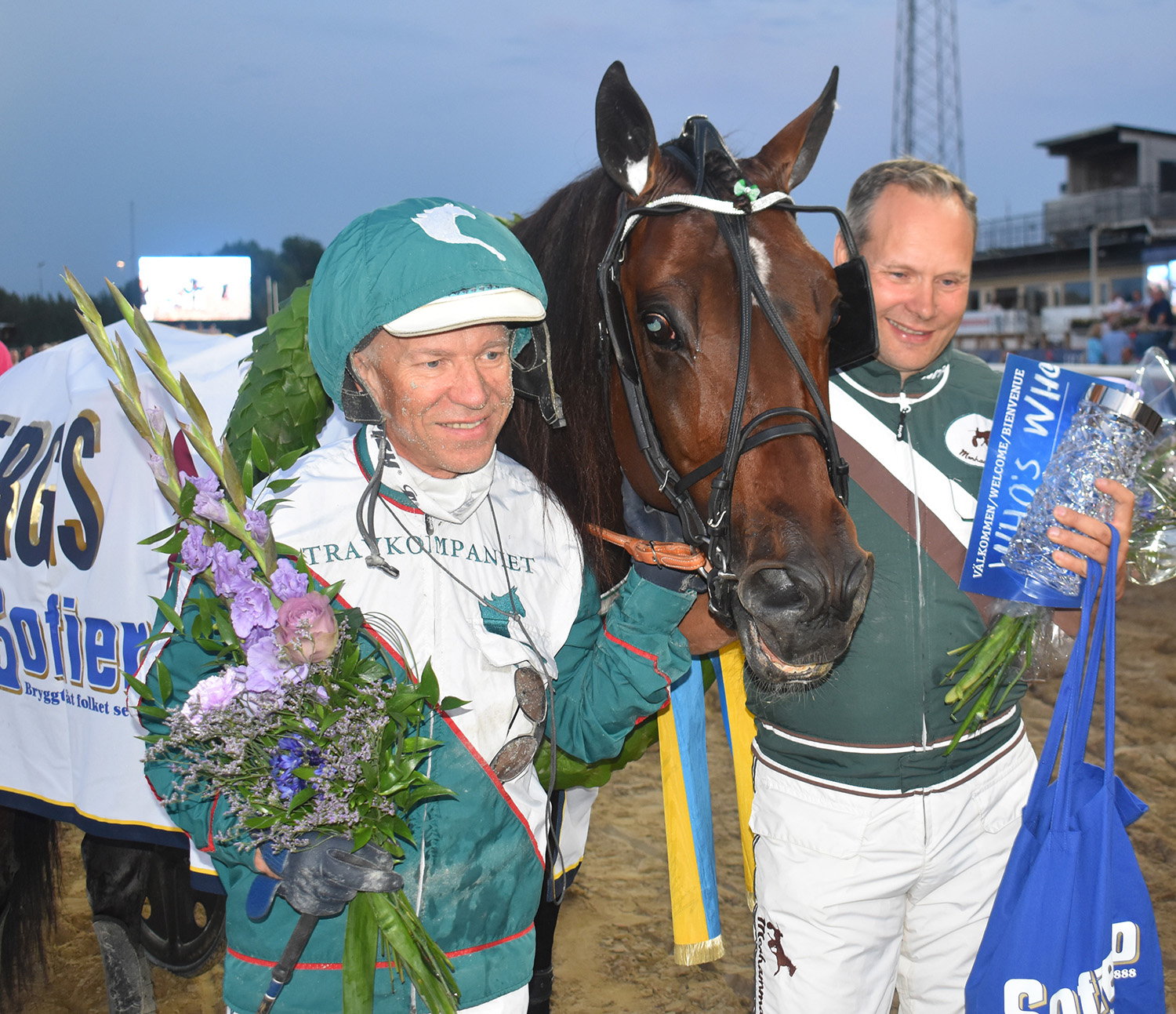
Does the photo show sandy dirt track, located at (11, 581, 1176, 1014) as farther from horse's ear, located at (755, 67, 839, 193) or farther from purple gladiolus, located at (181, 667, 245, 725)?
horse's ear, located at (755, 67, 839, 193)

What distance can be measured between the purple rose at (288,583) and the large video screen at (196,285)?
15321 mm

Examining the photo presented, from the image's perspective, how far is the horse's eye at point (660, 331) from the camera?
1724 mm

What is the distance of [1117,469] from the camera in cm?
182

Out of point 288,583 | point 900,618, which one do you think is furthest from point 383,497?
point 900,618

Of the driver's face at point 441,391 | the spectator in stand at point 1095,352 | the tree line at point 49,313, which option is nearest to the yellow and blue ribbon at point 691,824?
the driver's face at point 441,391

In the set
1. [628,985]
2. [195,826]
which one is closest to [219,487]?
[195,826]

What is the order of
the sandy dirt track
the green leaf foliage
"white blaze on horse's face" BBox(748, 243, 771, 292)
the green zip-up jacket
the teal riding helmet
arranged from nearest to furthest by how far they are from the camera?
the teal riding helmet
"white blaze on horse's face" BBox(748, 243, 771, 292)
the green zip-up jacket
the green leaf foliage
the sandy dirt track

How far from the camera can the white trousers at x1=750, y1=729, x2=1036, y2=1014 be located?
177 centimetres

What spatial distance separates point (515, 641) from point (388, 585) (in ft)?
0.72

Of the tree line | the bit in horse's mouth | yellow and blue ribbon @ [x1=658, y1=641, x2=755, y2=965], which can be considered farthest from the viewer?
the tree line

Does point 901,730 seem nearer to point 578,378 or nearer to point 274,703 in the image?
point 578,378

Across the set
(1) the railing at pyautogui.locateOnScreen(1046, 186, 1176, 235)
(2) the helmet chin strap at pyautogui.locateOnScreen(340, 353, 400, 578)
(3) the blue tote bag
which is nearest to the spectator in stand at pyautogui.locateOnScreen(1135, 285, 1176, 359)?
(3) the blue tote bag

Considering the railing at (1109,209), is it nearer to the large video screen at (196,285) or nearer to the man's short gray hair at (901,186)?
the large video screen at (196,285)

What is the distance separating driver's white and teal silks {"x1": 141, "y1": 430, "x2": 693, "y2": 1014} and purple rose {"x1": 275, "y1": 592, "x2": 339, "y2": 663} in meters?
0.18
